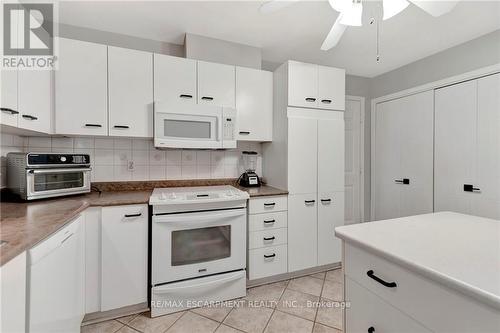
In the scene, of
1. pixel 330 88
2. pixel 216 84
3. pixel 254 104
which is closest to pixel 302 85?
pixel 330 88

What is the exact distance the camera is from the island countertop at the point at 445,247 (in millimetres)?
647

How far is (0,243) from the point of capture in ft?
2.90

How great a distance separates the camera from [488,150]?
2.19 meters

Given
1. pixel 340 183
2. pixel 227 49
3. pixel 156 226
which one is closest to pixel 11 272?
pixel 156 226

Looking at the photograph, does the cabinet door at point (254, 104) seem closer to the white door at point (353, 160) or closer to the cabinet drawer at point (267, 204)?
the cabinet drawer at point (267, 204)

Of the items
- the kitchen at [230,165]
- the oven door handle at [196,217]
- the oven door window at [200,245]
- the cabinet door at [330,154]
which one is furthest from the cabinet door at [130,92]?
the cabinet door at [330,154]

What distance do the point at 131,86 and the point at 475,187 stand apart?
11.2ft

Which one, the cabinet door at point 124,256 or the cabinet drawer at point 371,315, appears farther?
the cabinet door at point 124,256

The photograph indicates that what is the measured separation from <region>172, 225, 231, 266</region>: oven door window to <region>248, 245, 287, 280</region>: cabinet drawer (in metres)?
0.29

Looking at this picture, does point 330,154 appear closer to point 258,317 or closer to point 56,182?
point 258,317

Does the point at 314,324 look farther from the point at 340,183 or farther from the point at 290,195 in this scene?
the point at 340,183

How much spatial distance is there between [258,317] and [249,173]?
1373 mm

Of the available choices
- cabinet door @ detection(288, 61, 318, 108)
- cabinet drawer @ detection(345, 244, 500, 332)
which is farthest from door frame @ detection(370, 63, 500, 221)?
cabinet drawer @ detection(345, 244, 500, 332)

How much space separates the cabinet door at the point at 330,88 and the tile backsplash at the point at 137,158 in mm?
1027
